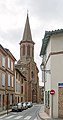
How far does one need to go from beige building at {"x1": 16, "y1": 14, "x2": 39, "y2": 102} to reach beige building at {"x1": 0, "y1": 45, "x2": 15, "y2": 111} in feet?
180

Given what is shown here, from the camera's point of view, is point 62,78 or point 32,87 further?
point 32,87

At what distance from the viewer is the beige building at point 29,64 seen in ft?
359

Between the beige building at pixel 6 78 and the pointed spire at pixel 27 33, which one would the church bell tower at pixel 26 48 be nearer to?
the pointed spire at pixel 27 33

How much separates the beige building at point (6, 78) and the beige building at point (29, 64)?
2160 inches

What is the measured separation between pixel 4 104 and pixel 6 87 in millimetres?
3117

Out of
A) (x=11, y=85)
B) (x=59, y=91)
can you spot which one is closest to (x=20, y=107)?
(x=11, y=85)

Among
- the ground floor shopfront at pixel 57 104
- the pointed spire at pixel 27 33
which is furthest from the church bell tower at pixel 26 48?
the ground floor shopfront at pixel 57 104

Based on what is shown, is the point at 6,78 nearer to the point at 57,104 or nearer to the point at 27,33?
the point at 57,104

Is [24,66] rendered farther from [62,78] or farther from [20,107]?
[62,78]

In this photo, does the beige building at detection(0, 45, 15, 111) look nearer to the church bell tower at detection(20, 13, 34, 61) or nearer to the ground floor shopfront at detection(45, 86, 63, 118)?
the ground floor shopfront at detection(45, 86, 63, 118)

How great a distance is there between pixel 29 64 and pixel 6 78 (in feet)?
207

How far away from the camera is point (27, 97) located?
107 meters

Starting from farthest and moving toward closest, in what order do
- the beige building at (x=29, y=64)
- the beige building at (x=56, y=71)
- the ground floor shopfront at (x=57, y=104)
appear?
the beige building at (x=29, y=64)
the beige building at (x=56, y=71)
the ground floor shopfront at (x=57, y=104)

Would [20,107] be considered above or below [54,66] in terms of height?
below
